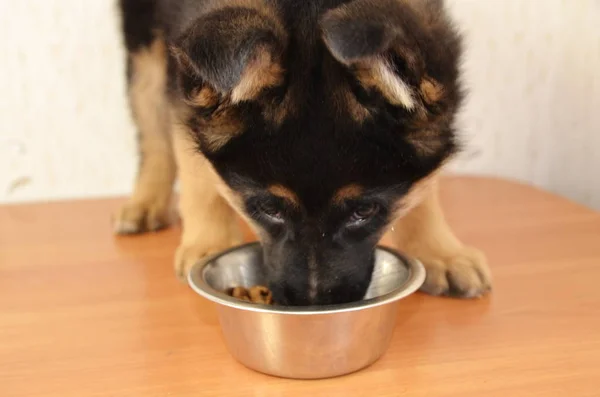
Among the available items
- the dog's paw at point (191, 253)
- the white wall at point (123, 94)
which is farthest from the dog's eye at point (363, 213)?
the white wall at point (123, 94)

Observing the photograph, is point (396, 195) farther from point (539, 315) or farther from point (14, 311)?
point (14, 311)

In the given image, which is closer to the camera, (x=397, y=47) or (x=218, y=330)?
(x=397, y=47)

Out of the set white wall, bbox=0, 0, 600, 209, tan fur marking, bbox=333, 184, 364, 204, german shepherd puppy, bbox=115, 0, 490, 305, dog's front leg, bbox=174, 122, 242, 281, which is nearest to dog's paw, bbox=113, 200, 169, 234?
dog's front leg, bbox=174, 122, 242, 281

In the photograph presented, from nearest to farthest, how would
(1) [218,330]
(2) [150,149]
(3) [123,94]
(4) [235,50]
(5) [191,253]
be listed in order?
(4) [235,50] → (1) [218,330] → (5) [191,253] → (2) [150,149] → (3) [123,94]

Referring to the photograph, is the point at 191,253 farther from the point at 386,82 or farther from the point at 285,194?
the point at 386,82

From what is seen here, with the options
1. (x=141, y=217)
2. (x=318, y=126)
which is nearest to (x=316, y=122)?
(x=318, y=126)

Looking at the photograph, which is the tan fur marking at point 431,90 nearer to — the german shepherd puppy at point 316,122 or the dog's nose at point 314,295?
the german shepherd puppy at point 316,122

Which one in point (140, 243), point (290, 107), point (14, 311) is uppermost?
point (290, 107)

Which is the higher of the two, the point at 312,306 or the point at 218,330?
the point at 312,306

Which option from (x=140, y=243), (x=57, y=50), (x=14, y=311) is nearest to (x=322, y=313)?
(x=14, y=311)
